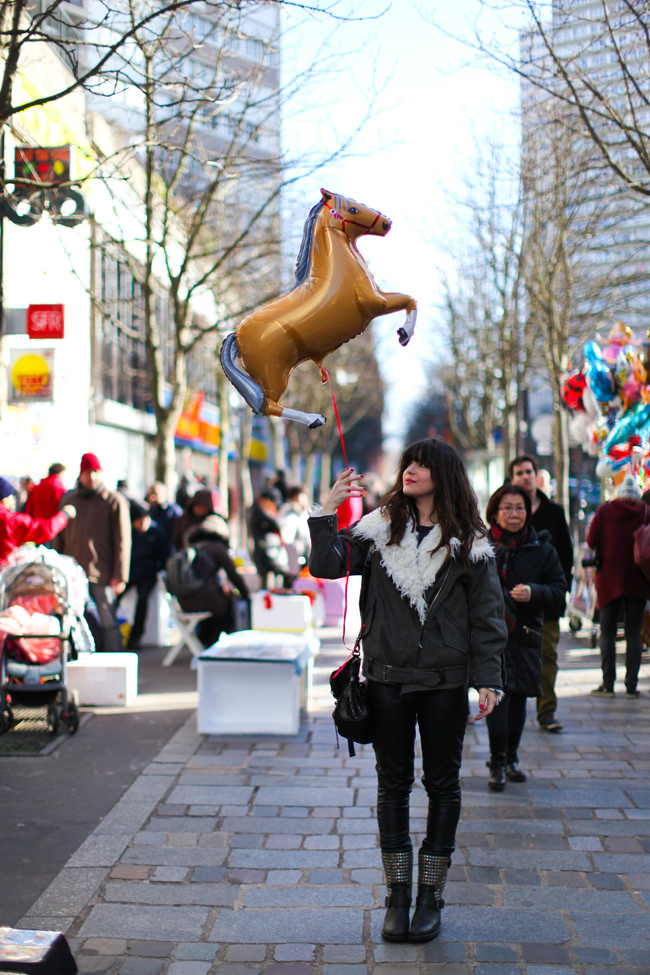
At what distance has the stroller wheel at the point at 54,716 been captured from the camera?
24.2 ft

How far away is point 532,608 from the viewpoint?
20.2 ft

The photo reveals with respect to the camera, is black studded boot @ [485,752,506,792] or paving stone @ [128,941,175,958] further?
black studded boot @ [485,752,506,792]

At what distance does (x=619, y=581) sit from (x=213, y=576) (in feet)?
12.5

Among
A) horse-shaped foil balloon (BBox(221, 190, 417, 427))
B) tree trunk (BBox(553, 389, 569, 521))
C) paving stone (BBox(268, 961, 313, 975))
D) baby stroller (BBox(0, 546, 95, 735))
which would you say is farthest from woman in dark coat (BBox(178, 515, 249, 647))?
tree trunk (BBox(553, 389, 569, 521))

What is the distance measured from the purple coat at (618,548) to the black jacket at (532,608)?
2670mm

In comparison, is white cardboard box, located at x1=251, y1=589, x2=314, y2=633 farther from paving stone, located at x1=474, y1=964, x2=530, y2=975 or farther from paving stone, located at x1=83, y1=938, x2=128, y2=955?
paving stone, located at x1=474, y1=964, x2=530, y2=975

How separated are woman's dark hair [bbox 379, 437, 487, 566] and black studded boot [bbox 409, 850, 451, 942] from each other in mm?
1170

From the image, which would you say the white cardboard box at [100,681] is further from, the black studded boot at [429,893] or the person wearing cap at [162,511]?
the black studded boot at [429,893]

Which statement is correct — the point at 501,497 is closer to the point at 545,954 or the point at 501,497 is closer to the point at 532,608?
the point at 532,608

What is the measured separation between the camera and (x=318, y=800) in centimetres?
581

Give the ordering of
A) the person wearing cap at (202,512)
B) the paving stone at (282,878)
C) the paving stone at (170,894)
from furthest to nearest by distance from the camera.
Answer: the person wearing cap at (202,512), the paving stone at (282,878), the paving stone at (170,894)

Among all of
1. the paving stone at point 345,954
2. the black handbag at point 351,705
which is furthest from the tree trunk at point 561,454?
the paving stone at point 345,954

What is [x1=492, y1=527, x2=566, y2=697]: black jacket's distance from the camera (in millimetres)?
6047

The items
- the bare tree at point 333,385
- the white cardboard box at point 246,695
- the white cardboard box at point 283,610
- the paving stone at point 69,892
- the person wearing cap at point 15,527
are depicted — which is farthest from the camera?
the bare tree at point 333,385
